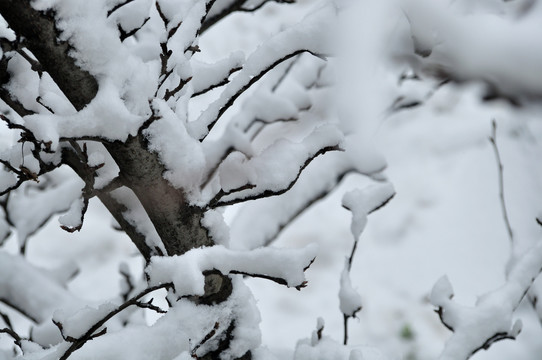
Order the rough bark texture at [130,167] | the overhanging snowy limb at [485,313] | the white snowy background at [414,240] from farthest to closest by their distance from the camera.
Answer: the white snowy background at [414,240]
the overhanging snowy limb at [485,313]
the rough bark texture at [130,167]

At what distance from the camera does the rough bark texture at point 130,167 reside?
0.78 metres

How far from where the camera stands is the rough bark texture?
0.78 metres

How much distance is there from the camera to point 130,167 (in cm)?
89

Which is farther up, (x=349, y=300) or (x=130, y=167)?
(x=130, y=167)

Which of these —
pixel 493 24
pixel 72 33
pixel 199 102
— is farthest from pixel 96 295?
pixel 493 24

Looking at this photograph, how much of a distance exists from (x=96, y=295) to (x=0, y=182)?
2752 mm

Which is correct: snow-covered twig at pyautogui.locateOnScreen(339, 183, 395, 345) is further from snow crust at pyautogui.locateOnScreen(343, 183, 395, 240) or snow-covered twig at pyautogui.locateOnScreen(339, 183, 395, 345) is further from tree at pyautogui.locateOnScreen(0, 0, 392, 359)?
tree at pyautogui.locateOnScreen(0, 0, 392, 359)

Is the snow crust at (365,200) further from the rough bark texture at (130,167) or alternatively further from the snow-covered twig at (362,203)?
the rough bark texture at (130,167)

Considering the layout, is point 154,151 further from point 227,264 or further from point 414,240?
point 414,240

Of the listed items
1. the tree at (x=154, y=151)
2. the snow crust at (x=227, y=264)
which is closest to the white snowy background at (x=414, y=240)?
the tree at (x=154, y=151)

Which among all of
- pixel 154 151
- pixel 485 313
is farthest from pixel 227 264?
pixel 485 313

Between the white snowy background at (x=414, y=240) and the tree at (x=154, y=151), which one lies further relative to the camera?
the white snowy background at (x=414, y=240)


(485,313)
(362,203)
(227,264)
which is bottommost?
(485,313)

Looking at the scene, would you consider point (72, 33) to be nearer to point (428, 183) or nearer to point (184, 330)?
point (184, 330)
